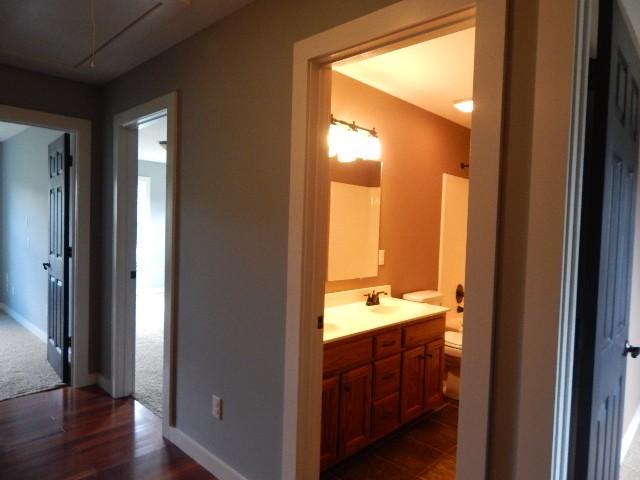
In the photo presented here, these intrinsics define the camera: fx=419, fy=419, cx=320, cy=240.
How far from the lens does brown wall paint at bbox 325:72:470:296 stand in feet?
9.71

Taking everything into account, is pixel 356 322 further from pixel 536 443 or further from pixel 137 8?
pixel 137 8

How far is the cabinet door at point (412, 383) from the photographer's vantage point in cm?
263

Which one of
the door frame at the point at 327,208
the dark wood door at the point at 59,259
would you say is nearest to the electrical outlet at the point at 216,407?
the door frame at the point at 327,208

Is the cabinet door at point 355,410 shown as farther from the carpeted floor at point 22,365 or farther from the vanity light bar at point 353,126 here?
the carpeted floor at point 22,365

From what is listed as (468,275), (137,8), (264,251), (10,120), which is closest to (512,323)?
(468,275)

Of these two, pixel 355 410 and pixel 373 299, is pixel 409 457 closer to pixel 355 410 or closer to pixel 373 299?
pixel 355 410

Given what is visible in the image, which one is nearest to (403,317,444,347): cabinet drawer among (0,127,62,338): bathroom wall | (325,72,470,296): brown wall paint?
(325,72,470,296): brown wall paint

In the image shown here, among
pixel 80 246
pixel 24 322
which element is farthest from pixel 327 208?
pixel 24 322

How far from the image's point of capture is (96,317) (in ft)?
10.9

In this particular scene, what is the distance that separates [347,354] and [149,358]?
2566 mm

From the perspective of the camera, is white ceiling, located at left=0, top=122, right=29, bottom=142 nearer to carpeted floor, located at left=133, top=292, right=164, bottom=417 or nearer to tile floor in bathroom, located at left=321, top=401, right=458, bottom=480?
carpeted floor, located at left=133, top=292, right=164, bottom=417

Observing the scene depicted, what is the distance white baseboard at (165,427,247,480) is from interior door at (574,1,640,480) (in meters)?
1.54

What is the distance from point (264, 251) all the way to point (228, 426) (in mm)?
944

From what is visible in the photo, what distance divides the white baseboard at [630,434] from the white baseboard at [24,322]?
16.4 ft
